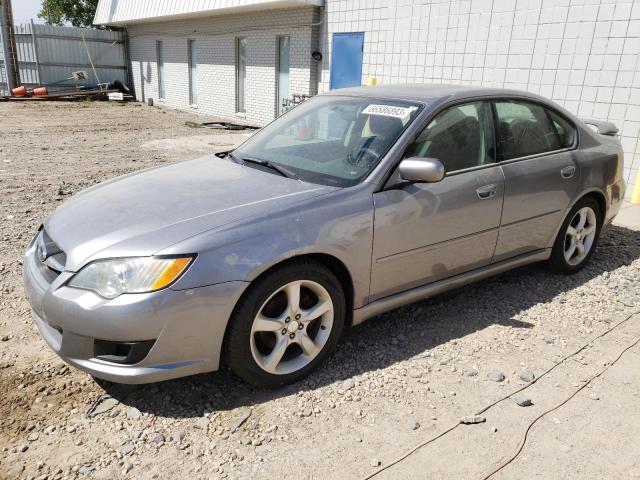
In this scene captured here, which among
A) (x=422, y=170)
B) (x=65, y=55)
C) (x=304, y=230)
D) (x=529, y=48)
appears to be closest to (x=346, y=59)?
(x=529, y=48)

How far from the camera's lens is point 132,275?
2.44 m

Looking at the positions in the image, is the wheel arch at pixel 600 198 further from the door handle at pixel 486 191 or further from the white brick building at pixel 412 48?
the white brick building at pixel 412 48

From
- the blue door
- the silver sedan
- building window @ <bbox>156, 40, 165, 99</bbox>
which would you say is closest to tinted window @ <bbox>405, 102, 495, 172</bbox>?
the silver sedan

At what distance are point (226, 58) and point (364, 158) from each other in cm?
1376

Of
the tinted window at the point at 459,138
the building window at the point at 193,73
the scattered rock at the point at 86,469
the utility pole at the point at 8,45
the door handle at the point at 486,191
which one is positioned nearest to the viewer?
the scattered rock at the point at 86,469

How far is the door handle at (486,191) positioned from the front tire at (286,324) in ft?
4.12

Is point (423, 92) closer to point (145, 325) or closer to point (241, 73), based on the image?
point (145, 325)

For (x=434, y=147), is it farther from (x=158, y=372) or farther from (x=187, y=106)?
(x=187, y=106)

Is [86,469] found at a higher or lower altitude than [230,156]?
lower

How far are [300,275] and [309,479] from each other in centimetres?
99

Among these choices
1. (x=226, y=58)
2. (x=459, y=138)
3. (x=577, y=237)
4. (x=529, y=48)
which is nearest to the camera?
(x=459, y=138)

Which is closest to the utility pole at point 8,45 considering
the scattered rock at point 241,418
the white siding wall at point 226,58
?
the white siding wall at point 226,58

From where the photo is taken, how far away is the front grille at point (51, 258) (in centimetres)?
268

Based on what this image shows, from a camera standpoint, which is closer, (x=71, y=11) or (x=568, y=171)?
(x=568, y=171)
